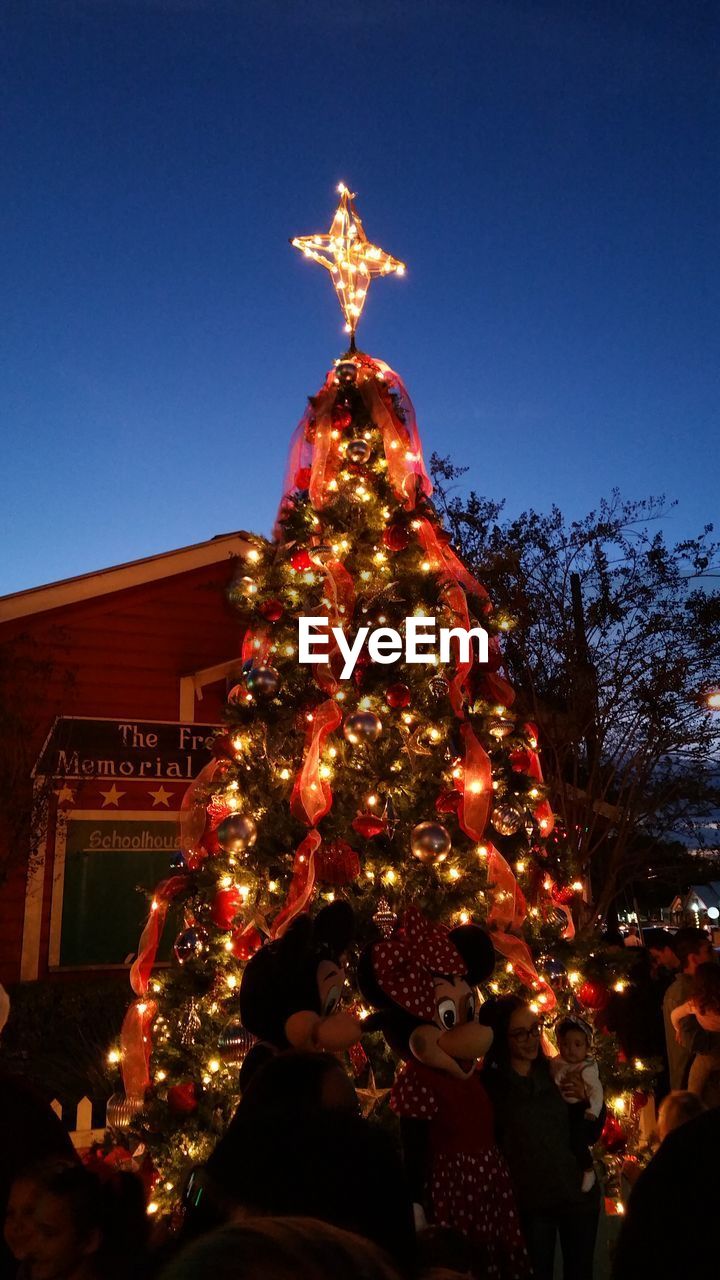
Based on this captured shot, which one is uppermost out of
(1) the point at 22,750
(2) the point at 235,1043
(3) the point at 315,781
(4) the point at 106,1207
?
(1) the point at 22,750

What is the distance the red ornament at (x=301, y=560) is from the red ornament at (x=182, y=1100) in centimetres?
293

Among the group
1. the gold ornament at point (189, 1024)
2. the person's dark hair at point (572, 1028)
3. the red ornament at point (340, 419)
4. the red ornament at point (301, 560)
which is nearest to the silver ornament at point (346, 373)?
the red ornament at point (340, 419)

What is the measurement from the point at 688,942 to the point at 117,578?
26.0ft

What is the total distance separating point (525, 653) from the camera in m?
12.3

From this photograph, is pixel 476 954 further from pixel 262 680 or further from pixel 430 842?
pixel 262 680

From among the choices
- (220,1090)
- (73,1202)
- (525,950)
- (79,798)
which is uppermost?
(79,798)

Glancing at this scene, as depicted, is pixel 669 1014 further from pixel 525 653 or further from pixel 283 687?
pixel 525 653

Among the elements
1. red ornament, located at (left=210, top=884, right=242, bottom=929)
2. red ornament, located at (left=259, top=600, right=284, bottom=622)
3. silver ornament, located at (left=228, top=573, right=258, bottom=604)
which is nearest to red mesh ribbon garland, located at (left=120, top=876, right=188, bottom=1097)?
red ornament, located at (left=210, top=884, right=242, bottom=929)

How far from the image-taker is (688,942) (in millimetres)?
5855

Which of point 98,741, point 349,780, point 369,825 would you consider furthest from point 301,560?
point 98,741

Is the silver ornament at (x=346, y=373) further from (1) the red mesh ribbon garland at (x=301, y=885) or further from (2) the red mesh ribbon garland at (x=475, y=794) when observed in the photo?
(1) the red mesh ribbon garland at (x=301, y=885)

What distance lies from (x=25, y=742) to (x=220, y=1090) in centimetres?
555

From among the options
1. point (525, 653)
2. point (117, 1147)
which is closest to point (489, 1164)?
point (117, 1147)

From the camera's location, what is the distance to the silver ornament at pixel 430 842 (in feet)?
14.7
